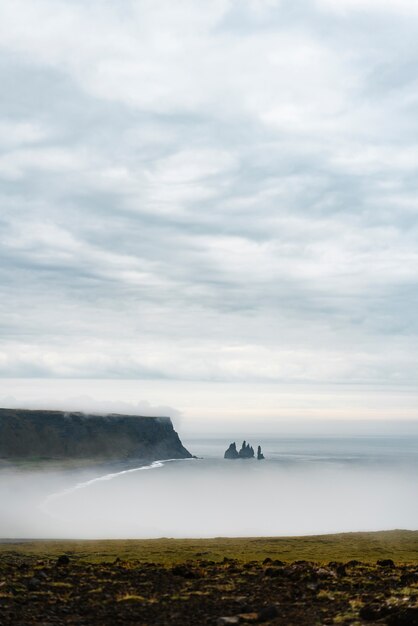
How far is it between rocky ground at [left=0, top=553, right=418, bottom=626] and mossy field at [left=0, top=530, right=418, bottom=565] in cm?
2354

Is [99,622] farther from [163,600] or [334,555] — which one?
[334,555]

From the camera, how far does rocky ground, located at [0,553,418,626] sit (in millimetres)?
24766

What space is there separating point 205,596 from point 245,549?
169 ft

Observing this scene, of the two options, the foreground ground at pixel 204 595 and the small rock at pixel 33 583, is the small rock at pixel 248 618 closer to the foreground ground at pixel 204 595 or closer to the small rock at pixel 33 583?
the foreground ground at pixel 204 595

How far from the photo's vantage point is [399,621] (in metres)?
22.7

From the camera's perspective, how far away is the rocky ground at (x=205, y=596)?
81.3 feet

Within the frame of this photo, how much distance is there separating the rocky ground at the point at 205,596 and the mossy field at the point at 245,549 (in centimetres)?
2354

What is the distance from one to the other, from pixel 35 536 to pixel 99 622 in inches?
3630

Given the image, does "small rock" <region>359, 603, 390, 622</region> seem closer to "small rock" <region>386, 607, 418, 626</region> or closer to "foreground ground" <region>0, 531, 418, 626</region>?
"foreground ground" <region>0, 531, 418, 626</region>

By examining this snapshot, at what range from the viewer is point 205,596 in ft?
98.2

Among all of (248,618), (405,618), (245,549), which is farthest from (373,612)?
(245,549)

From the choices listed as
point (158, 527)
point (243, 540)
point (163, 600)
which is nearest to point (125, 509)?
point (158, 527)

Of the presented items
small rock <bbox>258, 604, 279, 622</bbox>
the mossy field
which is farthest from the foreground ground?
the mossy field

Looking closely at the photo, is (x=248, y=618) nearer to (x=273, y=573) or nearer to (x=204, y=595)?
(x=204, y=595)
